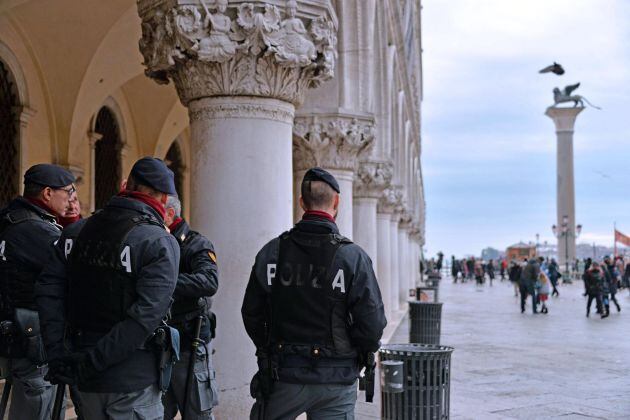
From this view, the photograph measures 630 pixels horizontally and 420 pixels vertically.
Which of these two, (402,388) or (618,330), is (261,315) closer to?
(402,388)

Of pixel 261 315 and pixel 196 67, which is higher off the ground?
pixel 196 67

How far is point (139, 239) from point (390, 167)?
43.7 ft

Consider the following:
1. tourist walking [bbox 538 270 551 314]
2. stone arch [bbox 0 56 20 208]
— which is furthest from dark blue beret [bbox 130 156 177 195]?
tourist walking [bbox 538 270 551 314]

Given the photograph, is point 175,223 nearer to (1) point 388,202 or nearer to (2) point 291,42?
(2) point 291,42

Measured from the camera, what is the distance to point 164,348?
153 inches

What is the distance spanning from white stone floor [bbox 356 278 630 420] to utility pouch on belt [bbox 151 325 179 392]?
4.90 m

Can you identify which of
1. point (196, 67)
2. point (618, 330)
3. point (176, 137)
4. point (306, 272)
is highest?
point (176, 137)

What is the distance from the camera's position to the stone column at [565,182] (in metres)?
69.1

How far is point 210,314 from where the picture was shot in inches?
227

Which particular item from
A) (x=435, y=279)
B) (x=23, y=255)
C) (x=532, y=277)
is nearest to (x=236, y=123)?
(x=23, y=255)

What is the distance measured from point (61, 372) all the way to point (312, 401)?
1287 mm

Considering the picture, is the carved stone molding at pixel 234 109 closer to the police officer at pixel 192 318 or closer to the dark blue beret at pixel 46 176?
the police officer at pixel 192 318

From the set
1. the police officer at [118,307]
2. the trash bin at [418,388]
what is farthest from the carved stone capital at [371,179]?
the police officer at [118,307]

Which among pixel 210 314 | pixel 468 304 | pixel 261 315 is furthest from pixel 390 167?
pixel 468 304
